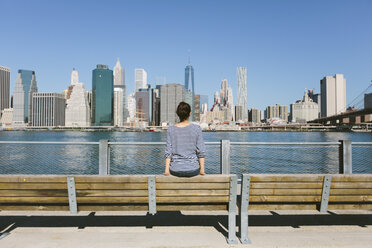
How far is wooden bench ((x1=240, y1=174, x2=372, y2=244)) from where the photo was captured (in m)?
3.48

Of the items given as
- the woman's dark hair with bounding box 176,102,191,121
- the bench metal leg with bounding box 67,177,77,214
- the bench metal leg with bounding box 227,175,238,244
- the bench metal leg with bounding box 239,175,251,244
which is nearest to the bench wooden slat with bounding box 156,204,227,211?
the bench metal leg with bounding box 227,175,238,244

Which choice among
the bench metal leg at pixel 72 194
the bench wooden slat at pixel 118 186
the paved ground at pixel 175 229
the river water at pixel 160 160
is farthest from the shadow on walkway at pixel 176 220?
the river water at pixel 160 160

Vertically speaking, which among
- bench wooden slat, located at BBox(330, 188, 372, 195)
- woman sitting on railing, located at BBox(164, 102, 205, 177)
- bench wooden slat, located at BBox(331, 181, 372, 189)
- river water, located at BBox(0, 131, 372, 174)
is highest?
woman sitting on railing, located at BBox(164, 102, 205, 177)

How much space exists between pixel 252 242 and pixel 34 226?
10.1ft

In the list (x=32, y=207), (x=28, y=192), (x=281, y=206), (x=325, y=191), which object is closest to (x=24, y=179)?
(x=28, y=192)

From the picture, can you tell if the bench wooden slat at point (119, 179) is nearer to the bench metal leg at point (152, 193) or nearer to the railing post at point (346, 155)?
the bench metal leg at point (152, 193)

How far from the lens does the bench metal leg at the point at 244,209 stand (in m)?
3.50

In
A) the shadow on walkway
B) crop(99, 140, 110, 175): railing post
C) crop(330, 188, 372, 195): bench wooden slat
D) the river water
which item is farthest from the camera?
the river water

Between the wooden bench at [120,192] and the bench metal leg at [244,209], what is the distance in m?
0.14

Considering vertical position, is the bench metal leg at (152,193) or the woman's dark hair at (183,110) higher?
the woman's dark hair at (183,110)

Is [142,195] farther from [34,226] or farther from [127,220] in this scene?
[34,226]

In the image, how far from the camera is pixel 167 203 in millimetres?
3488

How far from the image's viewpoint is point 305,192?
355 centimetres

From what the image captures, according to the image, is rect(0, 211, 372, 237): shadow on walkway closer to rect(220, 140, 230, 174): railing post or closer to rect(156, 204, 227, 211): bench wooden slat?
rect(156, 204, 227, 211): bench wooden slat
